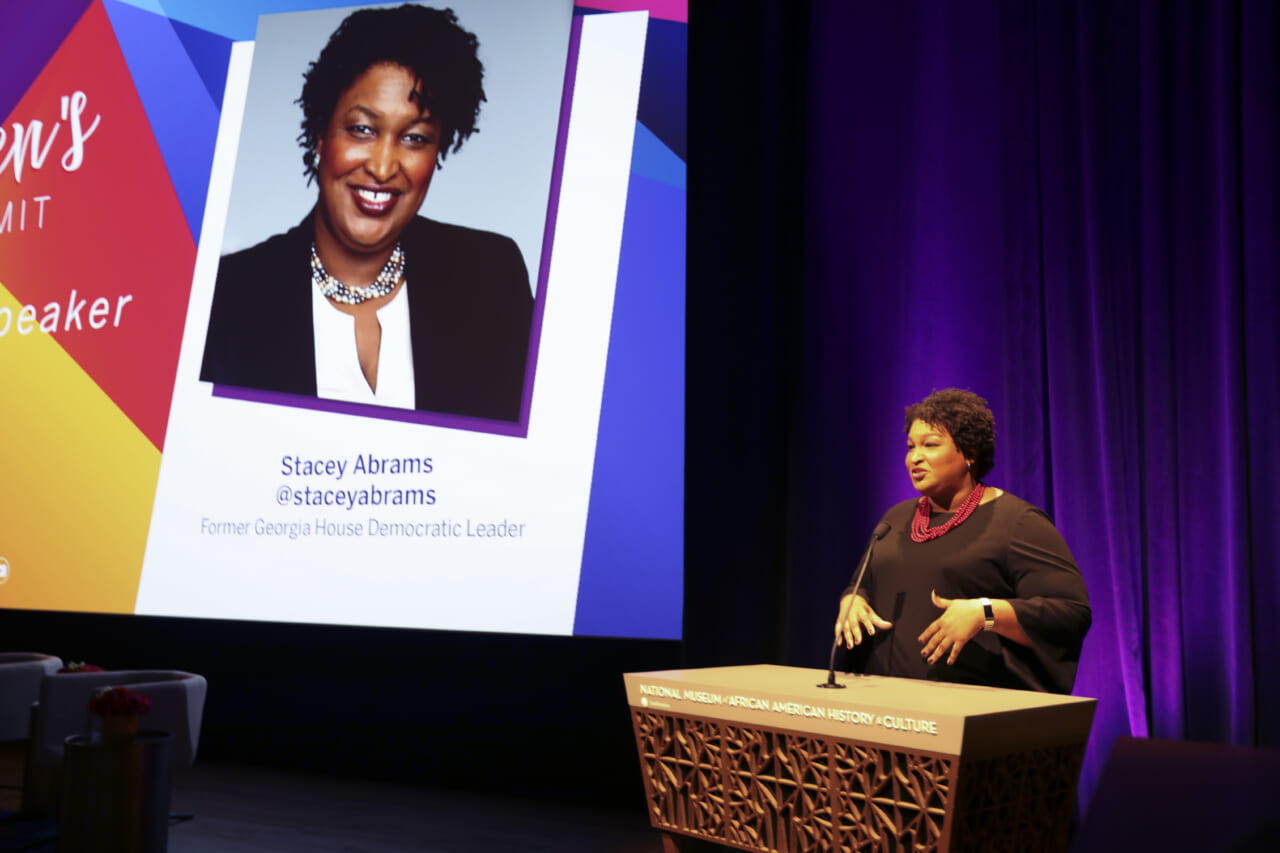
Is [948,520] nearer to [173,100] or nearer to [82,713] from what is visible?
[82,713]

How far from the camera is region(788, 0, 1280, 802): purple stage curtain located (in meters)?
2.75

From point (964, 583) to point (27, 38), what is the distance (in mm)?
4820

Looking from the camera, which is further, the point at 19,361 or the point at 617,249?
the point at 19,361

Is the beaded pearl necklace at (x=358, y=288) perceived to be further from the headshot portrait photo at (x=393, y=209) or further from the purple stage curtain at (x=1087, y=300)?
the purple stage curtain at (x=1087, y=300)

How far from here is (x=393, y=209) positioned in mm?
3883

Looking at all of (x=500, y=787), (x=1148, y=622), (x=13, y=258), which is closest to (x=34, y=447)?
(x=13, y=258)

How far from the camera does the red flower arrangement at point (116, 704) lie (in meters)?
2.58

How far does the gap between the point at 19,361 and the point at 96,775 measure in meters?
2.80

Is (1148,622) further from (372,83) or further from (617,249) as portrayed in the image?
(372,83)

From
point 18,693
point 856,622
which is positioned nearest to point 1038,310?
point 856,622

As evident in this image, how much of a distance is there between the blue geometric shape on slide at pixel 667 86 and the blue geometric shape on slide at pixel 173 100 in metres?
1.84

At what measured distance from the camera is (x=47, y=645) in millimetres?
4957

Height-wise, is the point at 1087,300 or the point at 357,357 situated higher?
the point at 1087,300

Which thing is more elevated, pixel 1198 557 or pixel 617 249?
pixel 617 249
